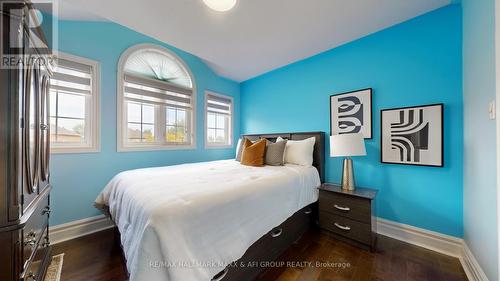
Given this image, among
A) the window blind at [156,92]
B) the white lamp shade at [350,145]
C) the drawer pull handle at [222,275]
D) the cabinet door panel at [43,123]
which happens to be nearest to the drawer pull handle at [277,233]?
the drawer pull handle at [222,275]

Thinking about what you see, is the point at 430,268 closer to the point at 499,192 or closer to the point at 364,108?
the point at 499,192

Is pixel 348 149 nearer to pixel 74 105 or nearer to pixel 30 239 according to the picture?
pixel 30 239

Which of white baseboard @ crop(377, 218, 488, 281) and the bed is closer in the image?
the bed

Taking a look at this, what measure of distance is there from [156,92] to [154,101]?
5.9 inches

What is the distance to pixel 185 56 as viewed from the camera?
10.2ft

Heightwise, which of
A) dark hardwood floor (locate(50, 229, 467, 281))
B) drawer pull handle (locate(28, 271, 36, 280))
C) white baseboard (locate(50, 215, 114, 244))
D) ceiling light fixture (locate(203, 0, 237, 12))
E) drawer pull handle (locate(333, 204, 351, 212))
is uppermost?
ceiling light fixture (locate(203, 0, 237, 12))

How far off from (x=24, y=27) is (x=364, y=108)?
292 cm

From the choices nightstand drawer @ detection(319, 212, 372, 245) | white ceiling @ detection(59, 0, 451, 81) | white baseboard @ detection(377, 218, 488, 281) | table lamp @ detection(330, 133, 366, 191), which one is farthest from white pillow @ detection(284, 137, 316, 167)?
white ceiling @ detection(59, 0, 451, 81)

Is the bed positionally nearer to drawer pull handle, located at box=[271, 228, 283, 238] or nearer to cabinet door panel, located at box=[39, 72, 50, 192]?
drawer pull handle, located at box=[271, 228, 283, 238]

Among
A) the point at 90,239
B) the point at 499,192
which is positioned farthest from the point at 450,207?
the point at 90,239

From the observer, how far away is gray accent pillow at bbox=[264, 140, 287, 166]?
8.09 feet

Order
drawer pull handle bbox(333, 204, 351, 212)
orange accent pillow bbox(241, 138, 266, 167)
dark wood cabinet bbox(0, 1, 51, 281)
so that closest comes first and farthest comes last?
dark wood cabinet bbox(0, 1, 51, 281), drawer pull handle bbox(333, 204, 351, 212), orange accent pillow bbox(241, 138, 266, 167)

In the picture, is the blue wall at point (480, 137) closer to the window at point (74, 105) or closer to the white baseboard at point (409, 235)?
the white baseboard at point (409, 235)

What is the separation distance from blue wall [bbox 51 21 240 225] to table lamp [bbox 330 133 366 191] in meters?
2.50
